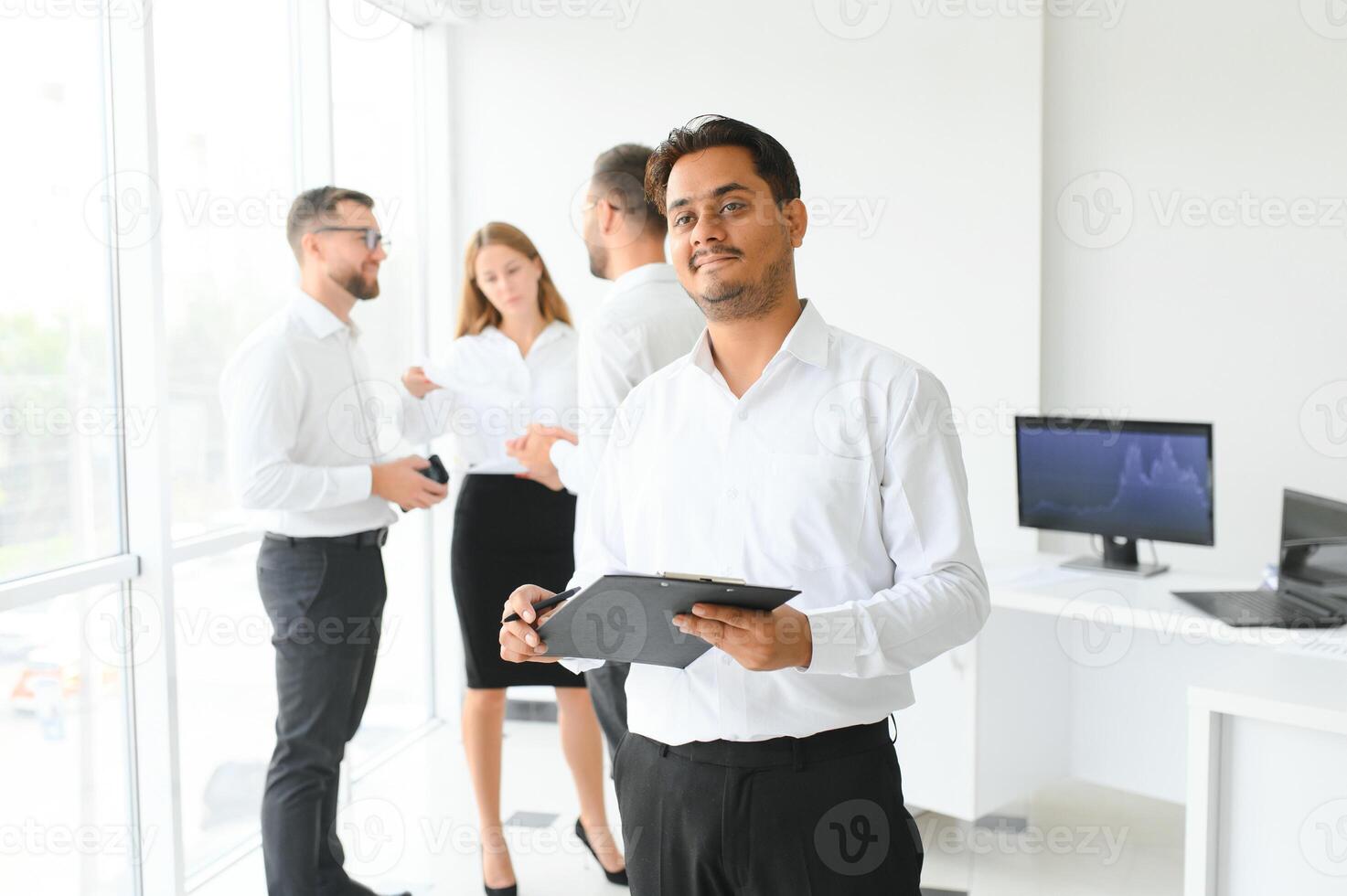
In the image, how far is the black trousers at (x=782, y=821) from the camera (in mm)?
1601

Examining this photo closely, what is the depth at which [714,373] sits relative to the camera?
5.95 ft

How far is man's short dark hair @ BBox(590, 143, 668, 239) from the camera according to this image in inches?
106

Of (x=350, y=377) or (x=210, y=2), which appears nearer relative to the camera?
(x=350, y=377)

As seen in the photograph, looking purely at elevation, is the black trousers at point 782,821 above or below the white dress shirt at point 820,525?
below

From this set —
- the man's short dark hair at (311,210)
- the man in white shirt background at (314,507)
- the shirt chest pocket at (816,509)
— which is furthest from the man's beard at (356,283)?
the shirt chest pocket at (816,509)

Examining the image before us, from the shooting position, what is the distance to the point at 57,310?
287 centimetres

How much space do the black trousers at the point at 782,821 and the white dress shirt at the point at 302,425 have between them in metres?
1.55

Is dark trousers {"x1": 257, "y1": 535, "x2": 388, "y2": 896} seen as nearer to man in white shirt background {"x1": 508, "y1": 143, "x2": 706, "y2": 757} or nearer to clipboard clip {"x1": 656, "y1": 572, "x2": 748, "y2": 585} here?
man in white shirt background {"x1": 508, "y1": 143, "x2": 706, "y2": 757}

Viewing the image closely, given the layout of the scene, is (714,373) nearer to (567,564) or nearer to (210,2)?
(567,564)

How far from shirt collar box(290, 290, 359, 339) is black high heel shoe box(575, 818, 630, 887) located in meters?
1.74

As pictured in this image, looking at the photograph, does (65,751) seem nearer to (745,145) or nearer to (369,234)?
(369,234)

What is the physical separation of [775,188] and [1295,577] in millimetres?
2229

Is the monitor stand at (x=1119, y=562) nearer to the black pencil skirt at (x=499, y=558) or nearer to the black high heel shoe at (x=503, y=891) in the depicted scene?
the black pencil skirt at (x=499, y=558)

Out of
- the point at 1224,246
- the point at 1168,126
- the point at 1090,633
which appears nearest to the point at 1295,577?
the point at 1090,633
